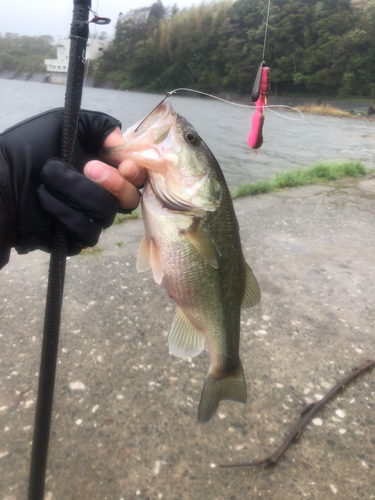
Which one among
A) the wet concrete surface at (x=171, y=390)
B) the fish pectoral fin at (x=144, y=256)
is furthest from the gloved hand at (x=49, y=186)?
the wet concrete surface at (x=171, y=390)

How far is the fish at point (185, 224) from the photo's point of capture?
140cm

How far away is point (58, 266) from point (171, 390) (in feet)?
5.62

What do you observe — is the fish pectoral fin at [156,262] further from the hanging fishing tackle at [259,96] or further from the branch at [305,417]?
the hanging fishing tackle at [259,96]

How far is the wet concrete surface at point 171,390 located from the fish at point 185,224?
0.97 m

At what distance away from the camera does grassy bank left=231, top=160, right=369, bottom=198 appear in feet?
26.0

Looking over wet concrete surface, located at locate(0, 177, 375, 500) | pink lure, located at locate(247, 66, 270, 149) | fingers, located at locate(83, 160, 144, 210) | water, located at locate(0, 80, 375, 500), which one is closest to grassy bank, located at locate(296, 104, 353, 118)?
pink lure, located at locate(247, 66, 270, 149)

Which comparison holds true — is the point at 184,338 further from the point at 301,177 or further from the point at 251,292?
the point at 301,177

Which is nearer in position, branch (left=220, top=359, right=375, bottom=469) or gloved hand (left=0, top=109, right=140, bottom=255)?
gloved hand (left=0, top=109, right=140, bottom=255)

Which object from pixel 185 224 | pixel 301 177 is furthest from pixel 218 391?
pixel 301 177

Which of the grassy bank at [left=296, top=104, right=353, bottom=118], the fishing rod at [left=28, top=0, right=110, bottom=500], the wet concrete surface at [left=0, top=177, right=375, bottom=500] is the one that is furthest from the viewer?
the grassy bank at [left=296, top=104, right=353, bottom=118]

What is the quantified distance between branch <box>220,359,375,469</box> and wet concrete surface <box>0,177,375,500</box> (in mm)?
45

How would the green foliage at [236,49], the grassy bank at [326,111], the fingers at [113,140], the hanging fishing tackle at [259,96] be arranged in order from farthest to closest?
the grassy bank at [326,111] → the green foliage at [236,49] → the hanging fishing tackle at [259,96] → the fingers at [113,140]

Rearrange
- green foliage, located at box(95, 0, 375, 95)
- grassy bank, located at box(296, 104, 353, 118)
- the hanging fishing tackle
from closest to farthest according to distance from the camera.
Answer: the hanging fishing tackle
green foliage, located at box(95, 0, 375, 95)
grassy bank, located at box(296, 104, 353, 118)

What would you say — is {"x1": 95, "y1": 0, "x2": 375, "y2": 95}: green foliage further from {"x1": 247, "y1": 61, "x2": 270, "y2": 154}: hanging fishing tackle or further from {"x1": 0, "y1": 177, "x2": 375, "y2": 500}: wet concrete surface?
{"x1": 0, "y1": 177, "x2": 375, "y2": 500}: wet concrete surface
